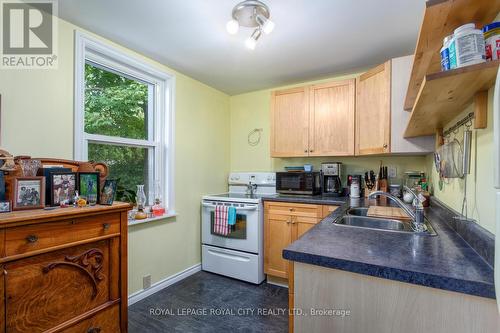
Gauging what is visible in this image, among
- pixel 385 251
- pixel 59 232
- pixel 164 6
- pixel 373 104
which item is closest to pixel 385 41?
pixel 373 104

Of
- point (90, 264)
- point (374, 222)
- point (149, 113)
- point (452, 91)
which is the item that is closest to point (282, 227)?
point (374, 222)

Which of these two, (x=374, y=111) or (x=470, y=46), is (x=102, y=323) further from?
(x=374, y=111)

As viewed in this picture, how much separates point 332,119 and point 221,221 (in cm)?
165

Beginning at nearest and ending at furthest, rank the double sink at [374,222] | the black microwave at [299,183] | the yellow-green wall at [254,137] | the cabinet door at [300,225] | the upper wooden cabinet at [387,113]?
the double sink at [374,222] → the upper wooden cabinet at [387,113] → the cabinet door at [300,225] → the black microwave at [299,183] → the yellow-green wall at [254,137]

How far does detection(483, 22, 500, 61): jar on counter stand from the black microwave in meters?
2.12

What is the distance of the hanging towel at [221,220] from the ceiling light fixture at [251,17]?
1.69m

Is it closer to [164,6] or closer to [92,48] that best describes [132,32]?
[92,48]

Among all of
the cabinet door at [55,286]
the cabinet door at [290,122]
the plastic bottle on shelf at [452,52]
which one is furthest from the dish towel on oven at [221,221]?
the plastic bottle on shelf at [452,52]

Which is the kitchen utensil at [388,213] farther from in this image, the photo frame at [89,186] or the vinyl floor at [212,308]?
the photo frame at [89,186]

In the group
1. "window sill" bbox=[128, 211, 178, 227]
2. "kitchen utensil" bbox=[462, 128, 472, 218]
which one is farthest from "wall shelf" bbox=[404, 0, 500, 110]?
"window sill" bbox=[128, 211, 178, 227]

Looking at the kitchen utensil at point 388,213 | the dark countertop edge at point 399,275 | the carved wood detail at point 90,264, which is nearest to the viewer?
the dark countertop edge at point 399,275

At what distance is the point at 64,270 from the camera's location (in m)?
1.35

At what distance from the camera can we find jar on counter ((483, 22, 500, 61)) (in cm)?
74

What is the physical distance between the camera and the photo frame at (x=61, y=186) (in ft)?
4.78
